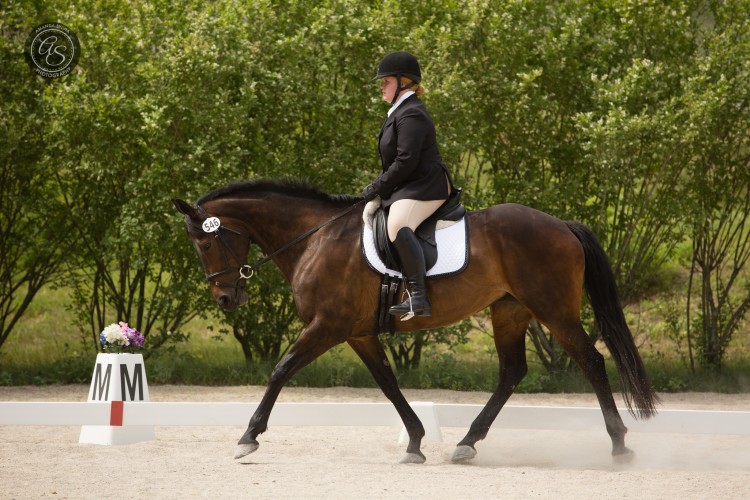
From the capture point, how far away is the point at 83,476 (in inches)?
200

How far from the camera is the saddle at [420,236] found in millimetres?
5715

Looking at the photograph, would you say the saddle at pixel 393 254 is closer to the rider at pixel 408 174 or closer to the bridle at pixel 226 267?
the rider at pixel 408 174

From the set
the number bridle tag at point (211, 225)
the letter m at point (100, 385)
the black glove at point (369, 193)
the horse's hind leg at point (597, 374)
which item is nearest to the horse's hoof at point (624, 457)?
the horse's hind leg at point (597, 374)

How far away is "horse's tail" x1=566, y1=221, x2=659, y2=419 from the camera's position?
5781 mm

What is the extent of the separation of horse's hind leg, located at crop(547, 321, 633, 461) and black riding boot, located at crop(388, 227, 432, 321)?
0.88 metres

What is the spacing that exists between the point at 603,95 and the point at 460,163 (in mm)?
1764

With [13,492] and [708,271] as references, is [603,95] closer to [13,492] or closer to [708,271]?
[708,271]

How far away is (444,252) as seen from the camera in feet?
18.9

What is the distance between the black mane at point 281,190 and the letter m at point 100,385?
141 centimetres

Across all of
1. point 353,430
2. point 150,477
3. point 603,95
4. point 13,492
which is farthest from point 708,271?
point 13,492

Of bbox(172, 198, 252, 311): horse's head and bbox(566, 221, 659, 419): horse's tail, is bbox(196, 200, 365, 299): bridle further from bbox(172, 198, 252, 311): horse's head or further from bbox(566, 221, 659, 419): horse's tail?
bbox(566, 221, 659, 419): horse's tail

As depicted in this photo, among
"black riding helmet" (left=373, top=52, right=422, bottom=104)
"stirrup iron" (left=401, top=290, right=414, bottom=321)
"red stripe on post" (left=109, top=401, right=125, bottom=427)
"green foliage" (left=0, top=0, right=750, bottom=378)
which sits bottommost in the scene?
"red stripe on post" (left=109, top=401, right=125, bottom=427)

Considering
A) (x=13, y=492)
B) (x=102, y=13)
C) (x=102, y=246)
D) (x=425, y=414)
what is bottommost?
(x=13, y=492)

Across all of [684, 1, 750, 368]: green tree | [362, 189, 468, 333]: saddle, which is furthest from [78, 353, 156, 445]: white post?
[684, 1, 750, 368]: green tree
